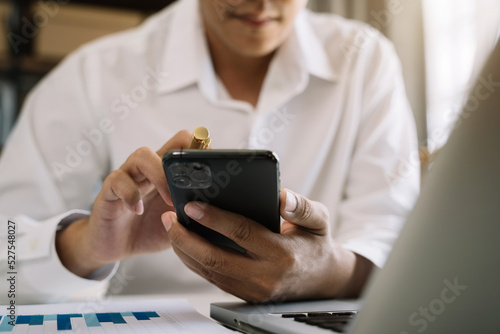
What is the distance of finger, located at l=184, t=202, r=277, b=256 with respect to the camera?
46 cm

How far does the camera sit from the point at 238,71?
3.27ft

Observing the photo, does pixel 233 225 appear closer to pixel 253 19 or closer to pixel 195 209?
pixel 195 209

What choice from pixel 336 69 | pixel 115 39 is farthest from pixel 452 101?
pixel 115 39

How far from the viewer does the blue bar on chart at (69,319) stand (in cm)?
43

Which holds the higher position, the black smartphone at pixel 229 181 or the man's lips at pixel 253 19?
the man's lips at pixel 253 19

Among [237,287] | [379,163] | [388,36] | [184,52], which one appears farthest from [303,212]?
[388,36]

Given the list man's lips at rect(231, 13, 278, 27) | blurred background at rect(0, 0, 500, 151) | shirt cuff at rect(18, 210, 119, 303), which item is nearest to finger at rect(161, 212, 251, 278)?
shirt cuff at rect(18, 210, 119, 303)

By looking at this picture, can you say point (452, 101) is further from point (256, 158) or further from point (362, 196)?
point (256, 158)

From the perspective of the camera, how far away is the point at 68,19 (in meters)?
1.94

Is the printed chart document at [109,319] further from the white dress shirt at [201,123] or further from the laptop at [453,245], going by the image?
the white dress shirt at [201,123]

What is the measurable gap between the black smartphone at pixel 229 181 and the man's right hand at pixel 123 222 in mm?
76

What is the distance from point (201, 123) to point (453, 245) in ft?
Result: 2.33

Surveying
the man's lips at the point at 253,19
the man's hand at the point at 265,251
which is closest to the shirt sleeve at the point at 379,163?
the man's hand at the point at 265,251

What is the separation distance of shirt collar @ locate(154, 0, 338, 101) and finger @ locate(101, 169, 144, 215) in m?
0.42
